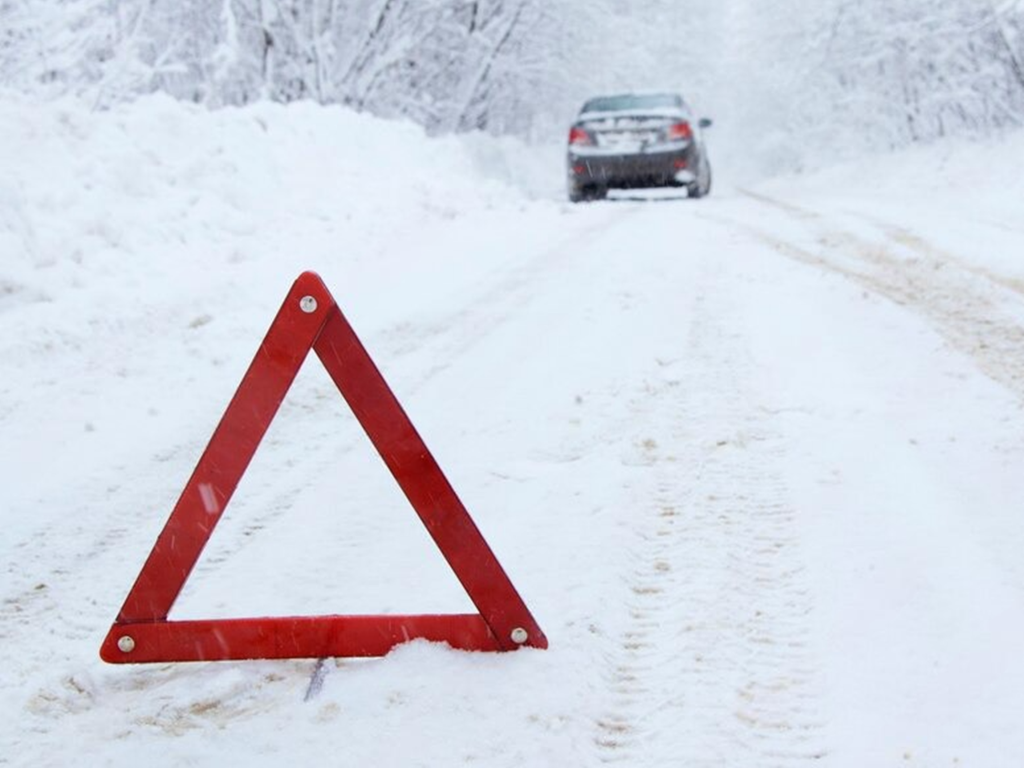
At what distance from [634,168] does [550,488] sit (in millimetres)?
11760

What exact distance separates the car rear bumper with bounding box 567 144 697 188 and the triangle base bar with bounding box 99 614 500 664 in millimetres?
12743

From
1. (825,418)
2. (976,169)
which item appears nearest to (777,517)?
(825,418)

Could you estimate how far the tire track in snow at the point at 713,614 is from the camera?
6.94 feet

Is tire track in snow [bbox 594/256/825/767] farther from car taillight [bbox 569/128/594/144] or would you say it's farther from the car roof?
the car roof

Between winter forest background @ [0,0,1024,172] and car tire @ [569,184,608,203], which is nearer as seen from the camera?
winter forest background @ [0,0,1024,172]

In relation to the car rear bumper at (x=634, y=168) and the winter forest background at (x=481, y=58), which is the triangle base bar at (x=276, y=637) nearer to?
the winter forest background at (x=481, y=58)

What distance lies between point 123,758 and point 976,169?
16.2 meters

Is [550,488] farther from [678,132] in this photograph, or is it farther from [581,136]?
[678,132]

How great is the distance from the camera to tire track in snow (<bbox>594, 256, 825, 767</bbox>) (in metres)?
2.12

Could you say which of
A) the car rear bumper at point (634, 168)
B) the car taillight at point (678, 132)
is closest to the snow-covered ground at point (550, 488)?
the car rear bumper at point (634, 168)

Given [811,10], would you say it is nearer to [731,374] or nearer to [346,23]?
[346,23]

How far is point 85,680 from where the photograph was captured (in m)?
2.42

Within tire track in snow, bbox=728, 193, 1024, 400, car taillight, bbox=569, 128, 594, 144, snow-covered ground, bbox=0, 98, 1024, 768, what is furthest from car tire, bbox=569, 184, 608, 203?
snow-covered ground, bbox=0, 98, 1024, 768

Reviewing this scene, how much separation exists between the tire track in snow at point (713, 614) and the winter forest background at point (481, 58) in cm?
867
